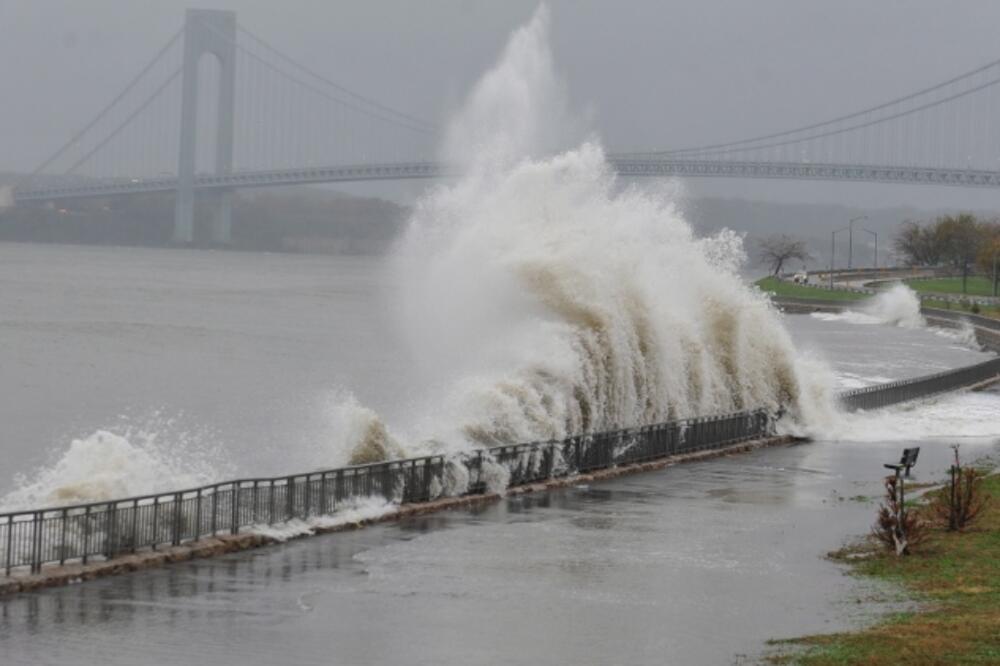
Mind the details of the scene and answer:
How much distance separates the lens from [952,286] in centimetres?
14712

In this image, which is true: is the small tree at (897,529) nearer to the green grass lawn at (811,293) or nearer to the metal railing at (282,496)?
the metal railing at (282,496)

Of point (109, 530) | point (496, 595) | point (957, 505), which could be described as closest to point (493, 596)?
point (496, 595)

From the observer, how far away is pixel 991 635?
15.4 m

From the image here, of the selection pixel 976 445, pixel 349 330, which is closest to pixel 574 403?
pixel 976 445

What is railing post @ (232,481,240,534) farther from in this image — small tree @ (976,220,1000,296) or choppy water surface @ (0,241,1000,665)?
small tree @ (976,220,1000,296)

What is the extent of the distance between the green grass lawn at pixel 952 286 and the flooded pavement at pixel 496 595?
120 metres

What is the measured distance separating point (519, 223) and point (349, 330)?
5507 centimetres

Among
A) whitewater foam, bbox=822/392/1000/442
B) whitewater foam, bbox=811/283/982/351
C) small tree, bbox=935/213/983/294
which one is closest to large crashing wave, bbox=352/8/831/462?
whitewater foam, bbox=822/392/1000/442

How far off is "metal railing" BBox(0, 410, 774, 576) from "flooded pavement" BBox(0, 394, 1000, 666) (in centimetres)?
63

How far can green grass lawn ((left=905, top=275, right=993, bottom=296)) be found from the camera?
141500mm

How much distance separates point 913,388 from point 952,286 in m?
102

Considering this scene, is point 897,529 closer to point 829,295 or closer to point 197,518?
point 197,518

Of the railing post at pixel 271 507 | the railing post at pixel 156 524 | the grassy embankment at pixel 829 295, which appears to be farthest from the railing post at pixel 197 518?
the grassy embankment at pixel 829 295

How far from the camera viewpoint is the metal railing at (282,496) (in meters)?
18.2
